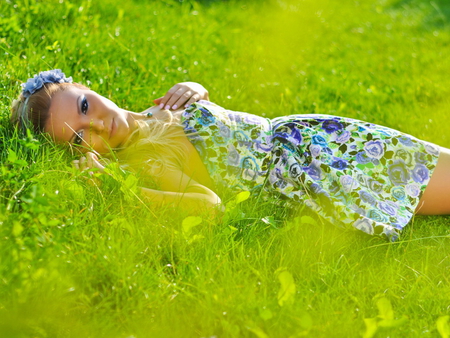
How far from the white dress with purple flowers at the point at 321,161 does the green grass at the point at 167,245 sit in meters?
0.18

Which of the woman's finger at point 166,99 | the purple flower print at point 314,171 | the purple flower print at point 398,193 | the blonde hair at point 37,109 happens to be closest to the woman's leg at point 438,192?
the purple flower print at point 398,193

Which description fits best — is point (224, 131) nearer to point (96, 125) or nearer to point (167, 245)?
point (96, 125)

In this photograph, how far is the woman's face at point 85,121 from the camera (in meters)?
2.84

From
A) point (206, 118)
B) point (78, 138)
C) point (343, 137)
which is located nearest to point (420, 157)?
point (343, 137)

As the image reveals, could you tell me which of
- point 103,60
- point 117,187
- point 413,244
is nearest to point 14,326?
point 117,187

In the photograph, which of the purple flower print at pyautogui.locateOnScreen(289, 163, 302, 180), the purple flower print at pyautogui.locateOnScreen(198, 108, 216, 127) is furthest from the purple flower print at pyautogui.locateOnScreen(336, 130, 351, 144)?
the purple flower print at pyautogui.locateOnScreen(198, 108, 216, 127)

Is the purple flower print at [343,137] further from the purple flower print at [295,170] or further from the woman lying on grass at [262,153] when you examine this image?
the purple flower print at [295,170]

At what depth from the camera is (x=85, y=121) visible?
2850 mm

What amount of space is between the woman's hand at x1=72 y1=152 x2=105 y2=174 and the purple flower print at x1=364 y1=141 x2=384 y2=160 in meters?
1.58

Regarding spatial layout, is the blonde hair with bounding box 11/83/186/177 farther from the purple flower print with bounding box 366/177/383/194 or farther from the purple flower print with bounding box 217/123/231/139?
Answer: the purple flower print with bounding box 366/177/383/194

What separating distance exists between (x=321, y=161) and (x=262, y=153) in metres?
0.36

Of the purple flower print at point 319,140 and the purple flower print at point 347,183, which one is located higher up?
the purple flower print at point 319,140

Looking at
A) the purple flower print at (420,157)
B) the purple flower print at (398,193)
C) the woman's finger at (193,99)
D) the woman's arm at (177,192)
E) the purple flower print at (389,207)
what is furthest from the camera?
the woman's finger at (193,99)

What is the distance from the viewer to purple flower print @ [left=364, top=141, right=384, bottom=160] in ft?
9.83
